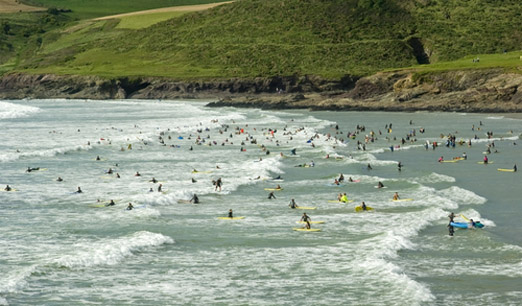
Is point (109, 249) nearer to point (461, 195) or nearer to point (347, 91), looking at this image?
point (461, 195)

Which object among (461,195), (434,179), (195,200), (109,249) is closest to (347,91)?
(434,179)

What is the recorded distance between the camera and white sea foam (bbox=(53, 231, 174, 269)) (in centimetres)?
3428

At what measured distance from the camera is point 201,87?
18212 centimetres

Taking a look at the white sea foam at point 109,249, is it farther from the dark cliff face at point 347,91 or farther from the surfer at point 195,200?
the dark cliff face at point 347,91

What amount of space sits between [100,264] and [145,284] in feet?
12.8

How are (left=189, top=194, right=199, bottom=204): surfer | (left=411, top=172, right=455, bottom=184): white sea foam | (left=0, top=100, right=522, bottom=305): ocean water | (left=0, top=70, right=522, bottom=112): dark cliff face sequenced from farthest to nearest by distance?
(left=0, top=70, right=522, bottom=112): dark cliff face < (left=411, top=172, right=455, bottom=184): white sea foam < (left=189, top=194, right=199, bottom=204): surfer < (left=0, top=100, right=522, bottom=305): ocean water

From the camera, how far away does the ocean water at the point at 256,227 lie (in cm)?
3055

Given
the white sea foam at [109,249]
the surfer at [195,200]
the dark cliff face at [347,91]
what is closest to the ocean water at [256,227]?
the white sea foam at [109,249]

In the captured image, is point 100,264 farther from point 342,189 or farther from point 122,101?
point 122,101

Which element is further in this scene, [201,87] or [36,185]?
[201,87]

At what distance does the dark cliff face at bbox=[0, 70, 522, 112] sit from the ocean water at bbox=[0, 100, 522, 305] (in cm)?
4081

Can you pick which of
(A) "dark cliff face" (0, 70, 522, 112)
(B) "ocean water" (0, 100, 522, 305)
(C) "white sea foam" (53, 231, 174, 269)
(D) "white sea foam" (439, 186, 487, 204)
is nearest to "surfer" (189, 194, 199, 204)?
(B) "ocean water" (0, 100, 522, 305)

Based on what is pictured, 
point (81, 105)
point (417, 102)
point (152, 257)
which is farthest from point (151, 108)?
point (152, 257)

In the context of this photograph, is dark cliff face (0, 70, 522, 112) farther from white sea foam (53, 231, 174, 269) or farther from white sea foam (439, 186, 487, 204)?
white sea foam (53, 231, 174, 269)
